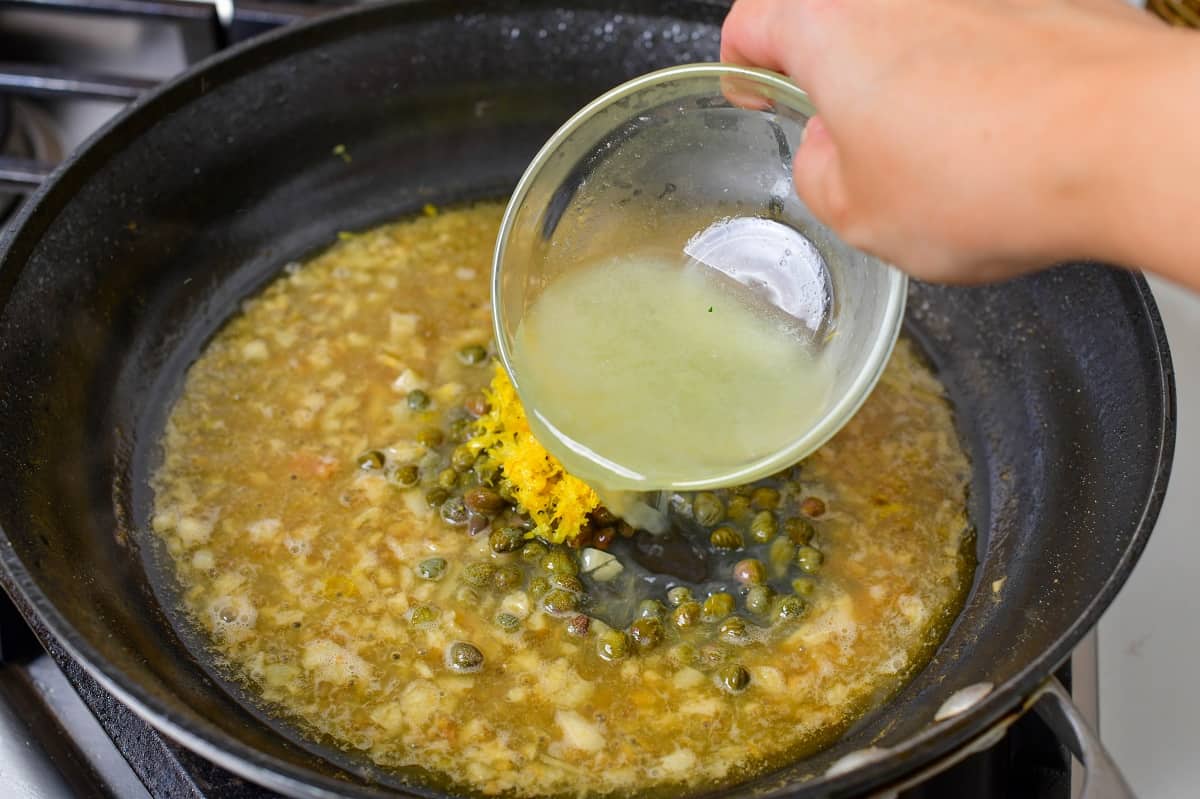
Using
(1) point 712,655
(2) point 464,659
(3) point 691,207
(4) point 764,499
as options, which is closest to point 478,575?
(2) point 464,659

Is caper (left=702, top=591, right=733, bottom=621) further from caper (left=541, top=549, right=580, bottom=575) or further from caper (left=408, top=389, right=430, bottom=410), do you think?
caper (left=408, top=389, right=430, bottom=410)

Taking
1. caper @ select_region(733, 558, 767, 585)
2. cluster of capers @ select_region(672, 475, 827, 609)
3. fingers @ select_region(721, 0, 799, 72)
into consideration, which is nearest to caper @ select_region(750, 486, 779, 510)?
cluster of capers @ select_region(672, 475, 827, 609)

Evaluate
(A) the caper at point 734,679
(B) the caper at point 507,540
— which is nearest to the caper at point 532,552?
(B) the caper at point 507,540

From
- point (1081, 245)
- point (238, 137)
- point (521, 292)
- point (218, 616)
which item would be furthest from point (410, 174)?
point (1081, 245)

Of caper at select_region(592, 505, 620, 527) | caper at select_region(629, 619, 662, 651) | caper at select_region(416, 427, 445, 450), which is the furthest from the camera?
caper at select_region(416, 427, 445, 450)

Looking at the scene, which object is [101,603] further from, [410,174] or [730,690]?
[410,174]

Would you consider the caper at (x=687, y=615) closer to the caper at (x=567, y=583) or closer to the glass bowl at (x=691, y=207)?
the caper at (x=567, y=583)
